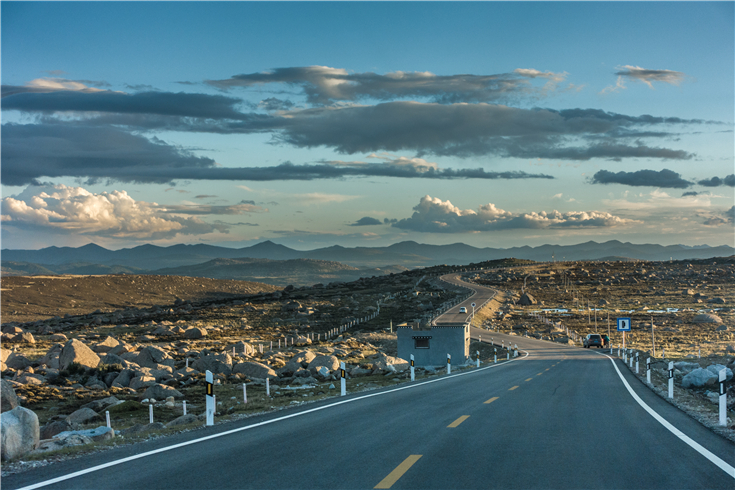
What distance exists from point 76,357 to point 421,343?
82.9 feet

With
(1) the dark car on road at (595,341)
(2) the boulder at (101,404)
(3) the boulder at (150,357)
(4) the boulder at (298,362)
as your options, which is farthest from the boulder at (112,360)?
(1) the dark car on road at (595,341)

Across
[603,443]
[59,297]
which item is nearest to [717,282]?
[603,443]

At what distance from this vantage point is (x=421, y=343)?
48.2m

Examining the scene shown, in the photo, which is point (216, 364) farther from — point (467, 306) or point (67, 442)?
point (467, 306)

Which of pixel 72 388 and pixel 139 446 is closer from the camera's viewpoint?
pixel 139 446

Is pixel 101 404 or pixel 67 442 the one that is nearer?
pixel 67 442

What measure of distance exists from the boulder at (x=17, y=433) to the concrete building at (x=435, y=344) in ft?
128

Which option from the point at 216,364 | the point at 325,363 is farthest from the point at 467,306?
the point at 216,364

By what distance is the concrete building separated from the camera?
157 feet

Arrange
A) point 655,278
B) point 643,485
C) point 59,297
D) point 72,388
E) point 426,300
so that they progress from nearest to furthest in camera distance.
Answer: point 643,485
point 72,388
point 426,300
point 655,278
point 59,297

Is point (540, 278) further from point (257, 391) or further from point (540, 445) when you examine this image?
point (540, 445)

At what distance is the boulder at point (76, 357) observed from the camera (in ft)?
124

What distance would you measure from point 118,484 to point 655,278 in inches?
5793

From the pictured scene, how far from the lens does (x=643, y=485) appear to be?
7.29m
